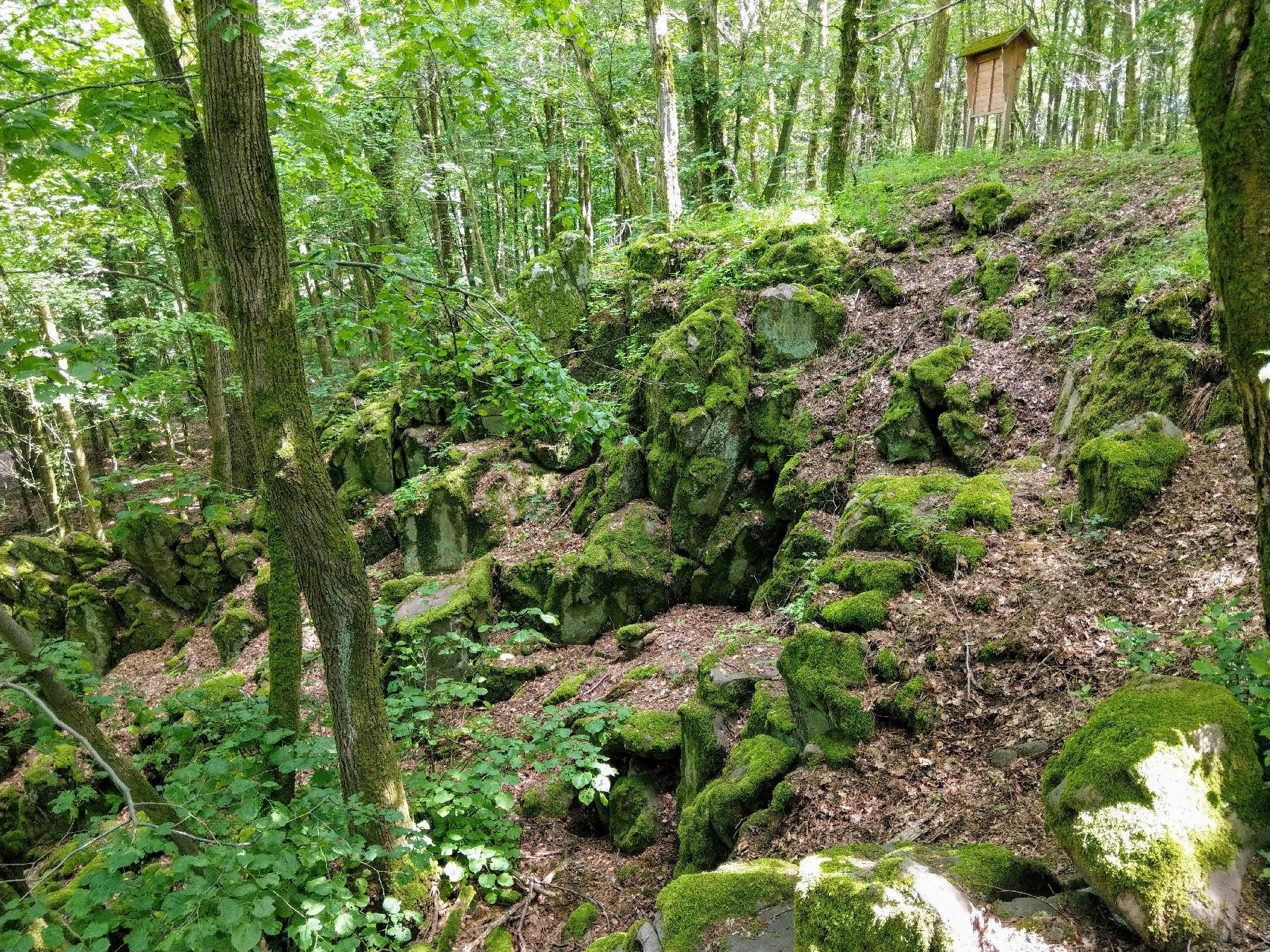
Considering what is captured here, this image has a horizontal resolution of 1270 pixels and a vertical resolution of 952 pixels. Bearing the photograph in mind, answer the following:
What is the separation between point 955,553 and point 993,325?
3816 mm

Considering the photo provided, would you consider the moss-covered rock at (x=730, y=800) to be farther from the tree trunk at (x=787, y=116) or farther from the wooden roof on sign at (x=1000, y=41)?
the wooden roof on sign at (x=1000, y=41)

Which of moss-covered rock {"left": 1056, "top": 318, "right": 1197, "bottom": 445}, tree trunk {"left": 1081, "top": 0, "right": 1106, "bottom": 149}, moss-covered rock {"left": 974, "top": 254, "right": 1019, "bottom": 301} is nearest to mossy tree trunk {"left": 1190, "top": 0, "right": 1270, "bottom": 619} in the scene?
moss-covered rock {"left": 1056, "top": 318, "right": 1197, "bottom": 445}

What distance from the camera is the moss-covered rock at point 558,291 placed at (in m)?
12.0

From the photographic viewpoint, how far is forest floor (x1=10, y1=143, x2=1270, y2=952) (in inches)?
133

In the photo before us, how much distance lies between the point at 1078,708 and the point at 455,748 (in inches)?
196

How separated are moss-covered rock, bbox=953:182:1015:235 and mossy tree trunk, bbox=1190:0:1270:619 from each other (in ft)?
23.4

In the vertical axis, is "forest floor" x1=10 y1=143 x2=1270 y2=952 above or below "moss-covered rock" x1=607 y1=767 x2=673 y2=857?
above

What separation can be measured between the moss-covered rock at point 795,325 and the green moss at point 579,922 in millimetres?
6618

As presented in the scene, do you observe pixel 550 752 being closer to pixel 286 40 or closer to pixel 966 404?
pixel 966 404

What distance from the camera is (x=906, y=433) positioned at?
6.87 metres

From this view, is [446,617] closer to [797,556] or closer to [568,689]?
[568,689]

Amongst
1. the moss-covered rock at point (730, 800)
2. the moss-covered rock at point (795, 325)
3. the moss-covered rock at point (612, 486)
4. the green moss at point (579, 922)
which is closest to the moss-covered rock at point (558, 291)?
the moss-covered rock at point (612, 486)

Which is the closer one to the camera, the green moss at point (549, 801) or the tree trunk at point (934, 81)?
the green moss at point (549, 801)

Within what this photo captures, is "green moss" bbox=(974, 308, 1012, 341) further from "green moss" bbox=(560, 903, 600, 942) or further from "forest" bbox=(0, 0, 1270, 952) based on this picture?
"green moss" bbox=(560, 903, 600, 942)
